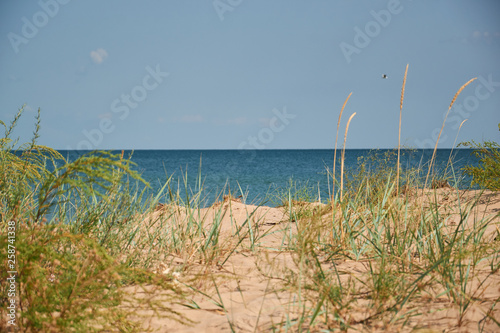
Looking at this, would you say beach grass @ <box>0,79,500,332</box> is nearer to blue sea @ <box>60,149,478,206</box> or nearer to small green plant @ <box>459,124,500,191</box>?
blue sea @ <box>60,149,478,206</box>

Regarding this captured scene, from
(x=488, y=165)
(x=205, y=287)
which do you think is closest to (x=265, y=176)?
(x=488, y=165)

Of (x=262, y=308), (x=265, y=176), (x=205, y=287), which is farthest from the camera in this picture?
(x=265, y=176)

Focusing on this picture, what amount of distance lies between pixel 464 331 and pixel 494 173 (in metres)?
4.86

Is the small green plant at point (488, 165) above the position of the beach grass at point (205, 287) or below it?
above

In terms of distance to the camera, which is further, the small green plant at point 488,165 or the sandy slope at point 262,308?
the small green plant at point 488,165

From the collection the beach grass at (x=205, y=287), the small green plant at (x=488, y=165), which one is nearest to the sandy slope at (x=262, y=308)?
the beach grass at (x=205, y=287)

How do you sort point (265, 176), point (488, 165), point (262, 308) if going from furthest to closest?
point (265, 176), point (488, 165), point (262, 308)

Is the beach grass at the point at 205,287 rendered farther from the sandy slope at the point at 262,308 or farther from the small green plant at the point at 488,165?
the small green plant at the point at 488,165

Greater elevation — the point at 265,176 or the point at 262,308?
the point at 265,176

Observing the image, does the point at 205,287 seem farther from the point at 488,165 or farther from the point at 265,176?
the point at 265,176

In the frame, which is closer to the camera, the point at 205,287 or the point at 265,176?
the point at 205,287

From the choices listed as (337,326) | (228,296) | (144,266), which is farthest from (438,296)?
(144,266)

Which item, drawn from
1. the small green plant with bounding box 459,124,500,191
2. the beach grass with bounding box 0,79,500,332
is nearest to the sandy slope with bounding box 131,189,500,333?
the beach grass with bounding box 0,79,500,332

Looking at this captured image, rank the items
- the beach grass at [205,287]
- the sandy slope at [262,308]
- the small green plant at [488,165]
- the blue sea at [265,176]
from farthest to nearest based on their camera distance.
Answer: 1. the small green plant at [488,165]
2. the blue sea at [265,176]
3. the sandy slope at [262,308]
4. the beach grass at [205,287]
